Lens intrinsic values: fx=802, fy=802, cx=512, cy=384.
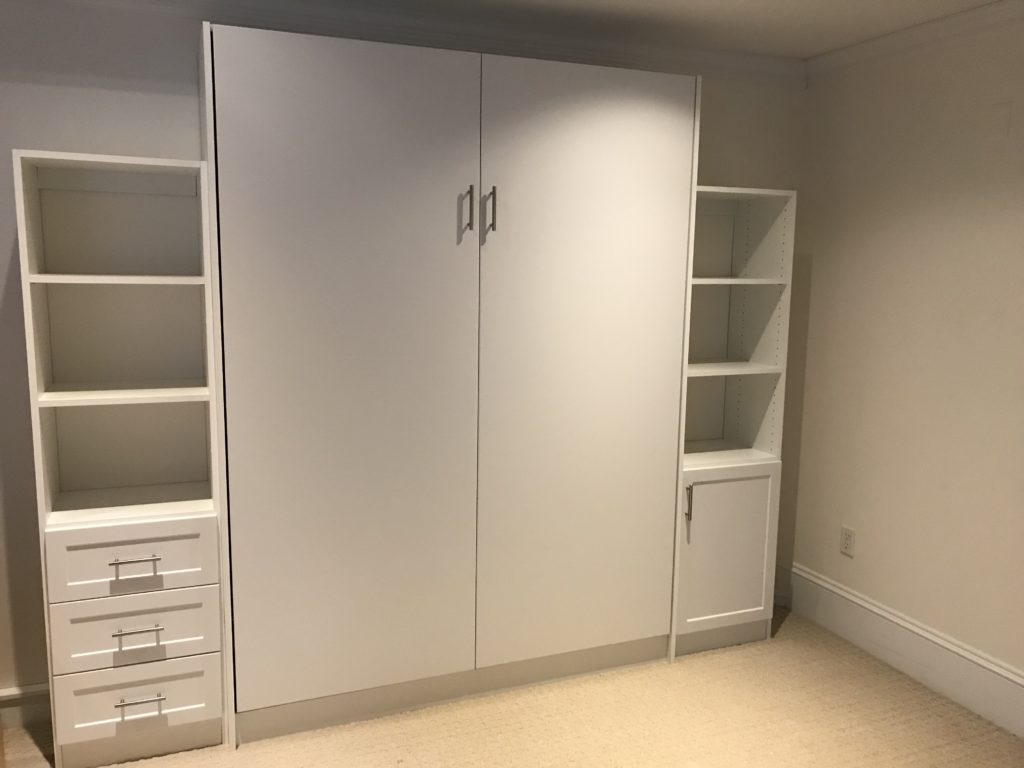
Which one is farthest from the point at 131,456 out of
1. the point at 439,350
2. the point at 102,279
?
the point at 439,350

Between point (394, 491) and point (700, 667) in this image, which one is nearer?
point (394, 491)

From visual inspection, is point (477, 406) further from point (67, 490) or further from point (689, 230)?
point (67, 490)

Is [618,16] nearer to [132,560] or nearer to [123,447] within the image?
[123,447]

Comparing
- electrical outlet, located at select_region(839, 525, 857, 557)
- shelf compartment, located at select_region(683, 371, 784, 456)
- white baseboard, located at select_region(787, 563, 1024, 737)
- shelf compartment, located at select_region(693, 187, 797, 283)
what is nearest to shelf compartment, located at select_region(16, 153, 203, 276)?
shelf compartment, located at select_region(693, 187, 797, 283)

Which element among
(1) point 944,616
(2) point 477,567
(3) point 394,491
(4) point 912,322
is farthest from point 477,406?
(1) point 944,616

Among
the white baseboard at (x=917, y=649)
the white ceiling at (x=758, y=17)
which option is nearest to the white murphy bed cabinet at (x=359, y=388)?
the white ceiling at (x=758, y=17)

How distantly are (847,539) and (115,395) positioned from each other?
272 cm

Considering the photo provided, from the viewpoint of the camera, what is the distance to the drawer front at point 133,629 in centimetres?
223

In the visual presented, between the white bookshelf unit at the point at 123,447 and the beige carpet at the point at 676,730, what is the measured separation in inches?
8.6

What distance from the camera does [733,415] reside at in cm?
338

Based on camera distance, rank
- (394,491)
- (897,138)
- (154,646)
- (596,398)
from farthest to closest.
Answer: (897,138)
(596,398)
(394,491)
(154,646)

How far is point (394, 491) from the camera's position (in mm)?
2516

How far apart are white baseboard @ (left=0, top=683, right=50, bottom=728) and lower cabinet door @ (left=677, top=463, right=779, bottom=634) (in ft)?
7.13

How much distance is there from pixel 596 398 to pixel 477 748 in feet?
3.85
